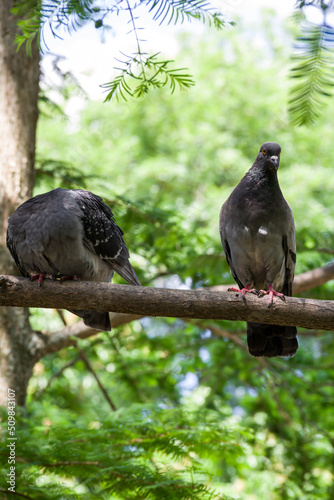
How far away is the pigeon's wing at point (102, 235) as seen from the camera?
395cm

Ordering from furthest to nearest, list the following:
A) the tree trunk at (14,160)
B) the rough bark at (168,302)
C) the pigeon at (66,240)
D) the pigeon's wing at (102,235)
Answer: the tree trunk at (14,160), the pigeon's wing at (102,235), the pigeon at (66,240), the rough bark at (168,302)

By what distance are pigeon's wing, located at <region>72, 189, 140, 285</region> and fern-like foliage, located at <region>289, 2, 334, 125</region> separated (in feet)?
7.33

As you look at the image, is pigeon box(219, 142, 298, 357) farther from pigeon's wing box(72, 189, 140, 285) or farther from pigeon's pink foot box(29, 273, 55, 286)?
pigeon's pink foot box(29, 273, 55, 286)

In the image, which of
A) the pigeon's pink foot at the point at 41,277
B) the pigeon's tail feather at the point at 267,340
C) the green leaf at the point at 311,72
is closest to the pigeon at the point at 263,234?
the pigeon's tail feather at the point at 267,340

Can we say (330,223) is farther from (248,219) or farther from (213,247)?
(248,219)

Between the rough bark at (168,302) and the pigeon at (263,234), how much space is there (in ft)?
2.99

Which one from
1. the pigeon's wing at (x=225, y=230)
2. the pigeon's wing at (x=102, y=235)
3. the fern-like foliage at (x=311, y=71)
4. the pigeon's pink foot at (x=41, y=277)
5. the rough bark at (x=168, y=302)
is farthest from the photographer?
the pigeon's wing at (x=225, y=230)

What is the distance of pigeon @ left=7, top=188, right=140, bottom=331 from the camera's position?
12.3ft

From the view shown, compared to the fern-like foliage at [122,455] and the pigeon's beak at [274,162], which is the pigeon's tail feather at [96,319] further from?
the pigeon's beak at [274,162]

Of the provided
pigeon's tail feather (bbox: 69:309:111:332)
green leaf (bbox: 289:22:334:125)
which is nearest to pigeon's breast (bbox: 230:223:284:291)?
pigeon's tail feather (bbox: 69:309:111:332)

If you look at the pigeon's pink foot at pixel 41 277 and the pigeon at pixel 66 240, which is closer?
the pigeon's pink foot at pixel 41 277

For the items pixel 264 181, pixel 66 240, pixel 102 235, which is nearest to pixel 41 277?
pixel 66 240

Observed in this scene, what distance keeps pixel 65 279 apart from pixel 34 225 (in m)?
0.48

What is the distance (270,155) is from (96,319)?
2037 mm
